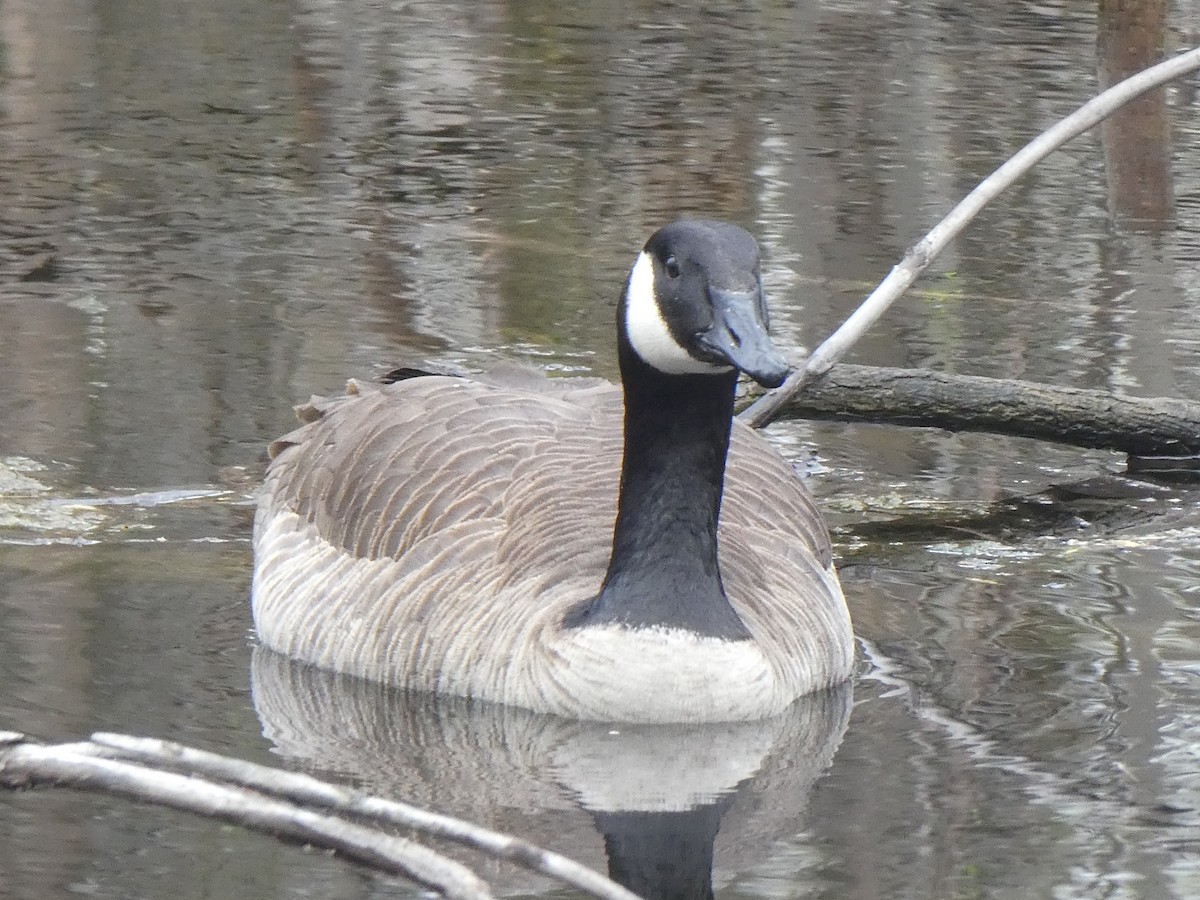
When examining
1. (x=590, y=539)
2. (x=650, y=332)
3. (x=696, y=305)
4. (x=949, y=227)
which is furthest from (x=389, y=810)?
(x=949, y=227)

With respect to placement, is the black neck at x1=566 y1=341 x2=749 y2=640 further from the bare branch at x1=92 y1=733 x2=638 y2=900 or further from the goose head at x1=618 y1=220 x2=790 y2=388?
the bare branch at x1=92 y1=733 x2=638 y2=900

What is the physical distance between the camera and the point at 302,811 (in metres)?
3.22

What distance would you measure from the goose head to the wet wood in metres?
2.52

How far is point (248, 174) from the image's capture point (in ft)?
49.8

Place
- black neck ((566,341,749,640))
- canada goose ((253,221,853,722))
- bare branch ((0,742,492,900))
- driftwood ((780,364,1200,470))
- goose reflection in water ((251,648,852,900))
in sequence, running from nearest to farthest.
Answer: bare branch ((0,742,492,900)), goose reflection in water ((251,648,852,900)), canada goose ((253,221,853,722)), black neck ((566,341,749,640)), driftwood ((780,364,1200,470))

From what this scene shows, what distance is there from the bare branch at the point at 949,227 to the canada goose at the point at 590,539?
770 mm

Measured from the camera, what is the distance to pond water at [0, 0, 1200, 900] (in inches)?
230

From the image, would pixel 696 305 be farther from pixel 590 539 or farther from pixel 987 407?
pixel 987 407

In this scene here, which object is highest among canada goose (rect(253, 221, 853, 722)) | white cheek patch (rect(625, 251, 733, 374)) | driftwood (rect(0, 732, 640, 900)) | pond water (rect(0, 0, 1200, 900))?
driftwood (rect(0, 732, 640, 900))

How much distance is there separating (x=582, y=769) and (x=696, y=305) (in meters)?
1.35

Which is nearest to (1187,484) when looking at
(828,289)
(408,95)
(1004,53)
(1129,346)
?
(1129,346)

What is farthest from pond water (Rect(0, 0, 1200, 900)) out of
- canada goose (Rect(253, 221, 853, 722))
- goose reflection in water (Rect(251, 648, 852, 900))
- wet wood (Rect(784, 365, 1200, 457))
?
wet wood (Rect(784, 365, 1200, 457))

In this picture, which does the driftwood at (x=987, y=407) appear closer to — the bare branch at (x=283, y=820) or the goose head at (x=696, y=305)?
the goose head at (x=696, y=305)

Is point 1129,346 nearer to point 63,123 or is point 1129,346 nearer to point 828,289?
point 828,289
